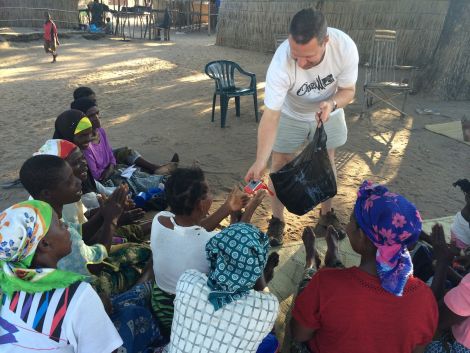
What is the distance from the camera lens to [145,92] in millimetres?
8664

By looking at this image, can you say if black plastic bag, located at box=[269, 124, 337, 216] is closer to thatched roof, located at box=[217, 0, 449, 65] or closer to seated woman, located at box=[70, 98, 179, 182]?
seated woman, located at box=[70, 98, 179, 182]

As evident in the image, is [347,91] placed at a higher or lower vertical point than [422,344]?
higher

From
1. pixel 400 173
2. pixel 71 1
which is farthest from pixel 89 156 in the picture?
pixel 71 1

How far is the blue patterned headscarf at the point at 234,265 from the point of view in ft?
5.00

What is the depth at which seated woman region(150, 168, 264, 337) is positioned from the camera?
2066mm

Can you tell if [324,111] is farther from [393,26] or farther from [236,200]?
[393,26]

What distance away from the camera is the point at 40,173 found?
2258 millimetres

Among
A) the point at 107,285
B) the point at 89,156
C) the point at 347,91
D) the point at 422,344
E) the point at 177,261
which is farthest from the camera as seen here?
the point at 89,156

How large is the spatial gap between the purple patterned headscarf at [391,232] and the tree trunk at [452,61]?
7423mm

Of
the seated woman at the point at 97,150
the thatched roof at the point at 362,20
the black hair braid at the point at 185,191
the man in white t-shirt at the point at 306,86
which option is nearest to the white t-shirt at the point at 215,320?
the black hair braid at the point at 185,191

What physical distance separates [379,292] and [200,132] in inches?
190

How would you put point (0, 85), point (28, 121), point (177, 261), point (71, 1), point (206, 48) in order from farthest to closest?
point (71, 1)
point (206, 48)
point (0, 85)
point (28, 121)
point (177, 261)

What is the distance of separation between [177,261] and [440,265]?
4.48ft

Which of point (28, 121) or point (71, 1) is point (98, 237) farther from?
point (71, 1)
